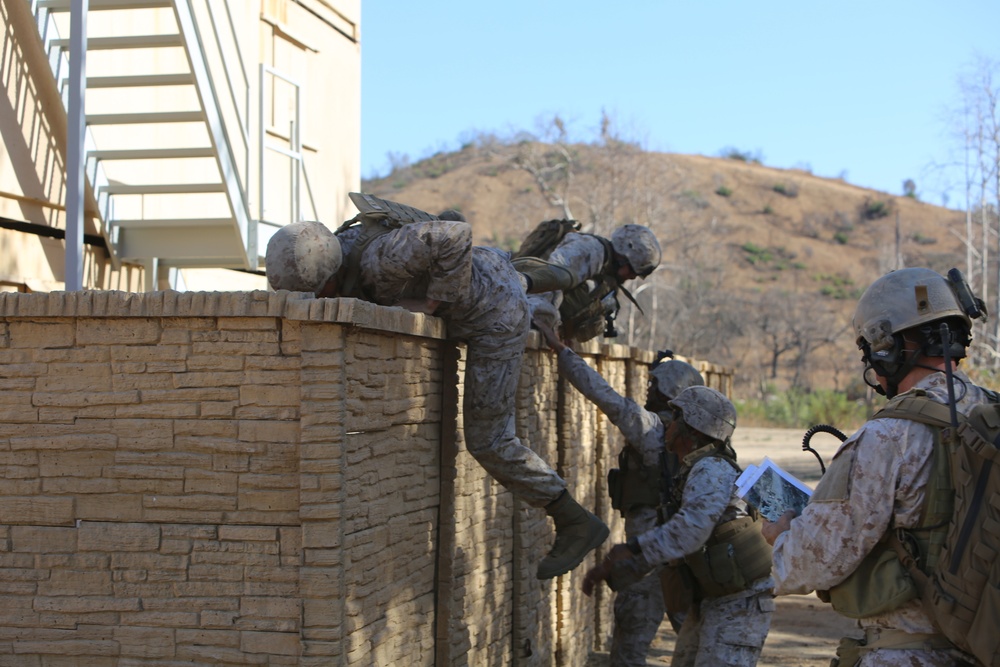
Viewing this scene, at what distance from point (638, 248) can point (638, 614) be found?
2.33m

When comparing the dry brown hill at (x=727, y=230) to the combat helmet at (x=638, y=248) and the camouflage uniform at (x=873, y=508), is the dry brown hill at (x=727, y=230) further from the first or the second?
the camouflage uniform at (x=873, y=508)

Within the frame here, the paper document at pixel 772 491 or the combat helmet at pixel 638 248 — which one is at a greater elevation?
the combat helmet at pixel 638 248

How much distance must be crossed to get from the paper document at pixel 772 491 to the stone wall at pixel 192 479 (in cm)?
135

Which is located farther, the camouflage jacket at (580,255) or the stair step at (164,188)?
the stair step at (164,188)

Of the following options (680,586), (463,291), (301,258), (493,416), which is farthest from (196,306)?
(680,586)

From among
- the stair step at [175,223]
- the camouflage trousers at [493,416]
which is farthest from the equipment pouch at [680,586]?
the stair step at [175,223]

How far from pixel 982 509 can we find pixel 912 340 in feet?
2.09

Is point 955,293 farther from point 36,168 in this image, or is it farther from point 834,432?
point 36,168

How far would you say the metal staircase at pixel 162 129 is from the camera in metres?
7.52

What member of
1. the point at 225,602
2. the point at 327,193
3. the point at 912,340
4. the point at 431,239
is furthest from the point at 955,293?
the point at 327,193

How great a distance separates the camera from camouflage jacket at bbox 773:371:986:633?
3.09m

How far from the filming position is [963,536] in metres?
2.90

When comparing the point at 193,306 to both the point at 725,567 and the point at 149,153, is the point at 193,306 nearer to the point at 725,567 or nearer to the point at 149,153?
the point at 725,567

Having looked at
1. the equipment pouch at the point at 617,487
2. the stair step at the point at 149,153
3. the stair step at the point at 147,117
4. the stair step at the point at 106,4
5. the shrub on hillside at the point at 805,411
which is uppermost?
the stair step at the point at 106,4
